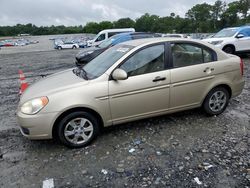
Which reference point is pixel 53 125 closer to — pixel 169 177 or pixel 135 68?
pixel 135 68

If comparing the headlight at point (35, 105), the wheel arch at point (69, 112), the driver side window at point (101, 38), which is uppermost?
the driver side window at point (101, 38)

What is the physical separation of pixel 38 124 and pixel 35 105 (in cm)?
28

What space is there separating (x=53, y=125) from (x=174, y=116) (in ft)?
7.78

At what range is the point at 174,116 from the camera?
4.55m

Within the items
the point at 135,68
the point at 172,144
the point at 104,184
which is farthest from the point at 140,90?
the point at 104,184

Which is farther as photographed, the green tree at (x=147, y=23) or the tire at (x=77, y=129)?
the green tree at (x=147, y=23)

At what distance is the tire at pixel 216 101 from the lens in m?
4.32

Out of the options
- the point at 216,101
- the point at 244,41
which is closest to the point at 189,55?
the point at 216,101

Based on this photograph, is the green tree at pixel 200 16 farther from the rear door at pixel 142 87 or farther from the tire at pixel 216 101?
the rear door at pixel 142 87

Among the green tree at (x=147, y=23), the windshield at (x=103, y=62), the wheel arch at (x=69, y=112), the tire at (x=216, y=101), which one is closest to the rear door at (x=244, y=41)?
the tire at (x=216, y=101)

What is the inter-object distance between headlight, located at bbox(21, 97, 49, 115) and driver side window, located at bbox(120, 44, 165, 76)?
4.26 ft

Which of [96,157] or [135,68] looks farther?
[135,68]

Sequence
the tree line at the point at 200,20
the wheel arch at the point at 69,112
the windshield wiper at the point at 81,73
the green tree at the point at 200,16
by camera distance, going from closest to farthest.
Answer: the wheel arch at the point at 69,112, the windshield wiper at the point at 81,73, the tree line at the point at 200,20, the green tree at the point at 200,16

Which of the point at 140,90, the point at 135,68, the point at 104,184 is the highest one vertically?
the point at 135,68
